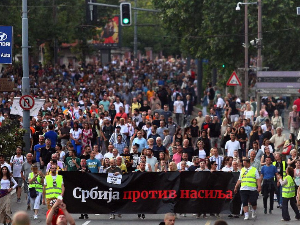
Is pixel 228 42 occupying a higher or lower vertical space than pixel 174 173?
higher

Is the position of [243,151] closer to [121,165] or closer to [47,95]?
[121,165]

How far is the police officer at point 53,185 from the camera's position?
18359 mm

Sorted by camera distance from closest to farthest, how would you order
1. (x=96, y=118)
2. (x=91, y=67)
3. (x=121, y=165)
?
(x=121, y=165), (x=96, y=118), (x=91, y=67)

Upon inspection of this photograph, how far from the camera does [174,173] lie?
19.5 meters

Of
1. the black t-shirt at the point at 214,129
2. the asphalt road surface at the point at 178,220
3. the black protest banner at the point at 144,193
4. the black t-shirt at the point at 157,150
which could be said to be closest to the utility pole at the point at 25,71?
the black t-shirt at the point at 157,150

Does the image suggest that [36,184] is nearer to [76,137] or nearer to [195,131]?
[76,137]

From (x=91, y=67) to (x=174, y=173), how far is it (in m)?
42.0

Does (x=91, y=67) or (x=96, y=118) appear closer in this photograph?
(x=96, y=118)

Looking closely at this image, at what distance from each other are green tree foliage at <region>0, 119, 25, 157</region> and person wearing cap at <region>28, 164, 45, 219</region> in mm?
3712

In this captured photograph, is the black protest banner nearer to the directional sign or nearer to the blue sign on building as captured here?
the directional sign

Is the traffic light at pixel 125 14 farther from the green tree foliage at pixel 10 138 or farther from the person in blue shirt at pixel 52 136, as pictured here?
the green tree foliage at pixel 10 138

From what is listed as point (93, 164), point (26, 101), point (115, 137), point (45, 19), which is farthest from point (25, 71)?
point (45, 19)

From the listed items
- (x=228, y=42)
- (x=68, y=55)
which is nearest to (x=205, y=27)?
(x=228, y=42)

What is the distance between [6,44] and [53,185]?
776 cm
